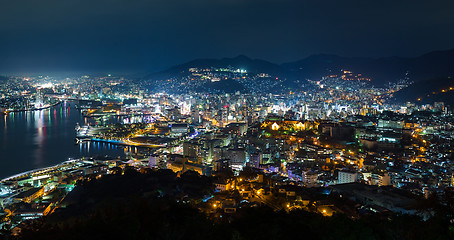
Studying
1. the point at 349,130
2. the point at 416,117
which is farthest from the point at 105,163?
the point at 416,117

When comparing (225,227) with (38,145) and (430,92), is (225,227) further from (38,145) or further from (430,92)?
(430,92)

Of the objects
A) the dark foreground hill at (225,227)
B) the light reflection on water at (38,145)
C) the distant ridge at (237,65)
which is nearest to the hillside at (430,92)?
the distant ridge at (237,65)

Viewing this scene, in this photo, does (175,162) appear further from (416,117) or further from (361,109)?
(361,109)

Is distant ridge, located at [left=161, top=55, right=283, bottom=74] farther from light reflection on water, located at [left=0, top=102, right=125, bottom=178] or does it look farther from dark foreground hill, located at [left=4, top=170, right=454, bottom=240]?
dark foreground hill, located at [left=4, top=170, right=454, bottom=240]

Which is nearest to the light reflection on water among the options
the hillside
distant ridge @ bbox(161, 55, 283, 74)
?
the hillside

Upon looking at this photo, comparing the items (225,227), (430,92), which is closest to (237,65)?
(430,92)

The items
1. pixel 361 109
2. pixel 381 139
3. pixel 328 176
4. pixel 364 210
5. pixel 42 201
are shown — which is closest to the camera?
pixel 364 210

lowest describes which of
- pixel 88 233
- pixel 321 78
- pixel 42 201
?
pixel 42 201

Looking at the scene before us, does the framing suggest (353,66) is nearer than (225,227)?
No
